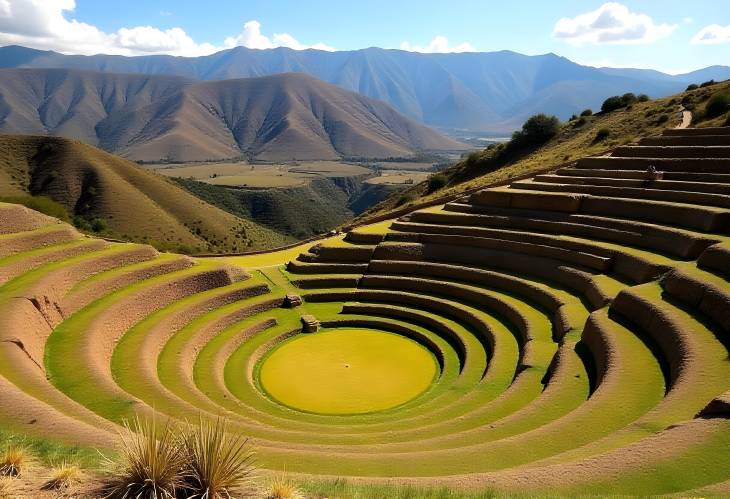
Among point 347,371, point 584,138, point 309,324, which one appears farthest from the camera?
point 584,138

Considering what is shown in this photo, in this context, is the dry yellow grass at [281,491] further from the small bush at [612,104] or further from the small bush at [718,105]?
the small bush at [612,104]

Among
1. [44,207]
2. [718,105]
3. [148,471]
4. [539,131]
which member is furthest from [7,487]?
[539,131]

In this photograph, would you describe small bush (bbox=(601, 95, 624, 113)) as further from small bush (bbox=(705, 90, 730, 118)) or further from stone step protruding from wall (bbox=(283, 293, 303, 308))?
stone step protruding from wall (bbox=(283, 293, 303, 308))

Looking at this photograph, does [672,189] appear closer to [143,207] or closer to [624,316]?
[624,316]

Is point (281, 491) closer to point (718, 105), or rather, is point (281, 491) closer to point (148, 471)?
point (148, 471)

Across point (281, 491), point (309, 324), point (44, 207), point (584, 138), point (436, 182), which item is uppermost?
point (584, 138)

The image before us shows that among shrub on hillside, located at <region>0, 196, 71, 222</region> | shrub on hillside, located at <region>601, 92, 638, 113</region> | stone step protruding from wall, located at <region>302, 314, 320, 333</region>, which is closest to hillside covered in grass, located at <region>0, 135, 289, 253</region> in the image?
shrub on hillside, located at <region>0, 196, 71, 222</region>

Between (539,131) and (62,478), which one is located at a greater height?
(539,131)
